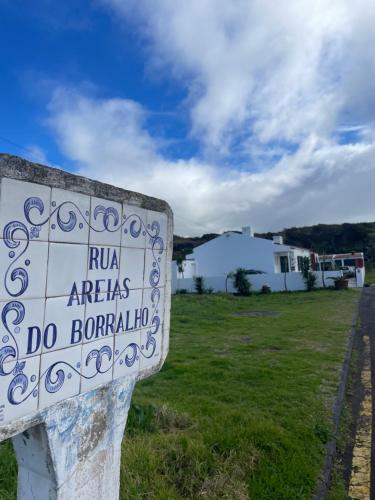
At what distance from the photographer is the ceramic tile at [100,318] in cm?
182

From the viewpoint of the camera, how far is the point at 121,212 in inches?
79.9

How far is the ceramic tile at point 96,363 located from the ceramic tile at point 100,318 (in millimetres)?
37

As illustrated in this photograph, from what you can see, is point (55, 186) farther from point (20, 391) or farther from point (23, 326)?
point (20, 391)

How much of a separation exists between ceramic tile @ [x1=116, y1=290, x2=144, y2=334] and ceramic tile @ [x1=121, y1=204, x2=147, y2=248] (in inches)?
11.3

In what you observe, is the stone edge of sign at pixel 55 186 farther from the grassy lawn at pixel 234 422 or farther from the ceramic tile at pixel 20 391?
the grassy lawn at pixel 234 422

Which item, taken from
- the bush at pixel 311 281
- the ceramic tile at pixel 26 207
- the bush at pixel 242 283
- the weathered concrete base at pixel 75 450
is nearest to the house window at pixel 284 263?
the bush at pixel 311 281

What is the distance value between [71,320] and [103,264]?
0.33 m

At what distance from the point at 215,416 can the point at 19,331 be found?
9.70ft

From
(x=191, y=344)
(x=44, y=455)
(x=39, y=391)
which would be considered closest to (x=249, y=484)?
(x=44, y=455)

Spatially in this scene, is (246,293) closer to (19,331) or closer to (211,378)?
(211,378)

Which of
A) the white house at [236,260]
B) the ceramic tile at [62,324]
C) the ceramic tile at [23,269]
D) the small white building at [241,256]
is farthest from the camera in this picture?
the small white building at [241,256]

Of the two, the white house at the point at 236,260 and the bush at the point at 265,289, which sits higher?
the white house at the point at 236,260

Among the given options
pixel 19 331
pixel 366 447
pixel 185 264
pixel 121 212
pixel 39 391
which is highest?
pixel 185 264

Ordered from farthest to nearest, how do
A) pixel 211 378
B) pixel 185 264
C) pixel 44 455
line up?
pixel 185 264 < pixel 211 378 < pixel 44 455
